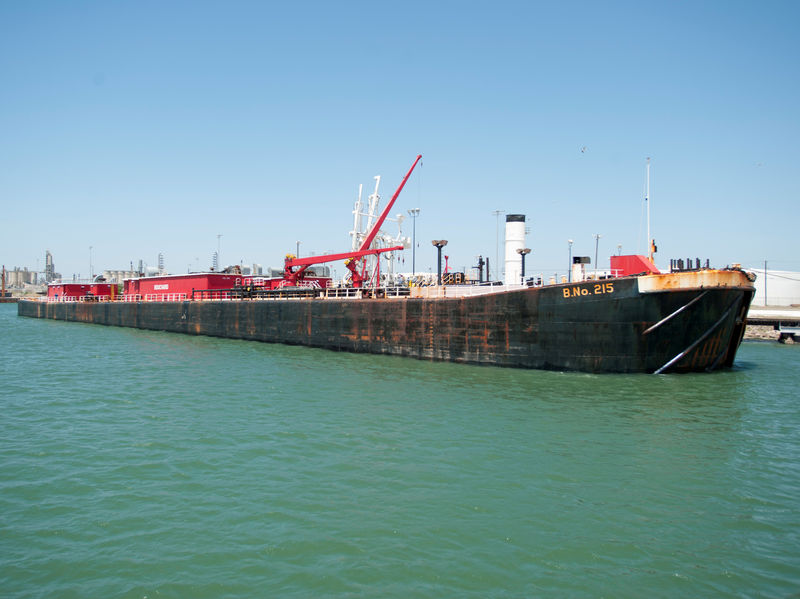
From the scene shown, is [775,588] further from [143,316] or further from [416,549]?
[143,316]

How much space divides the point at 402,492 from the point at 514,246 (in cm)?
2278

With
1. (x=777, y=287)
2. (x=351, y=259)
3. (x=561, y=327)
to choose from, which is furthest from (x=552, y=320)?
(x=777, y=287)

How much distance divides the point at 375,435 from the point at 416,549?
20.6 feet

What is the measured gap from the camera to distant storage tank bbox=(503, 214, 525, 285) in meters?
Result: 31.5

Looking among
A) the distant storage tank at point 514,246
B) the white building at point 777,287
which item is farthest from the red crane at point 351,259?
the white building at point 777,287

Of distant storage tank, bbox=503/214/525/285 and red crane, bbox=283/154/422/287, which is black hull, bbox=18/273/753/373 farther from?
red crane, bbox=283/154/422/287

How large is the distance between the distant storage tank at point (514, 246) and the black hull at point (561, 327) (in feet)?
15.3

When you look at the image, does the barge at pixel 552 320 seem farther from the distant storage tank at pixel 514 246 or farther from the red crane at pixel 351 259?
the red crane at pixel 351 259

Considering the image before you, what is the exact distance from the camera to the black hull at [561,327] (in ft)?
74.7

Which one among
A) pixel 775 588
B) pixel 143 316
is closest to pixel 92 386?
pixel 775 588

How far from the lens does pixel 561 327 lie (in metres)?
24.9

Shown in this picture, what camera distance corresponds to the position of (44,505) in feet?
34.4

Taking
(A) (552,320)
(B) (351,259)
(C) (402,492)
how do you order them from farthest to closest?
(B) (351,259), (A) (552,320), (C) (402,492)

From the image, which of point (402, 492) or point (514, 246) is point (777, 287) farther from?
point (402, 492)
